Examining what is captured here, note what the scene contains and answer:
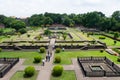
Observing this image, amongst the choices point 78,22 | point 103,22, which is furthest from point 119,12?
point 78,22

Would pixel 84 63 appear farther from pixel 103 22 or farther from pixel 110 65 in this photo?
pixel 103 22

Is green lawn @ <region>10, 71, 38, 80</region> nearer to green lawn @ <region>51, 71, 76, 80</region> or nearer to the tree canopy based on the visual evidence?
green lawn @ <region>51, 71, 76, 80</region>

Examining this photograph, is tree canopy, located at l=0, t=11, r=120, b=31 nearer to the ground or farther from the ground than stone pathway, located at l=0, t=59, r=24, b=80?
farther from the ground

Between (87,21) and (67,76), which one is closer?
(67,76)

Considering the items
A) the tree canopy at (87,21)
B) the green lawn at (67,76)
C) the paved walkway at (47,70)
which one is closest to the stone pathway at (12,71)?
the paved walkway at (47,70)

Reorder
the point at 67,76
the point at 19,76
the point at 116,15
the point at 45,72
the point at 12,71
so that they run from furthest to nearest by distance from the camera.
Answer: the point at 116,15 → the point at 12,71 → the point at 45,72 → the point at 19,76 → the point at 67,76

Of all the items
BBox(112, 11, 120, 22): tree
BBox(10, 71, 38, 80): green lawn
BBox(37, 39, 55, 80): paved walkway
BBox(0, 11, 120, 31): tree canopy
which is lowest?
BBox(10, 71, 38, 80): green lawn

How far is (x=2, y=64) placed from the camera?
24.1m

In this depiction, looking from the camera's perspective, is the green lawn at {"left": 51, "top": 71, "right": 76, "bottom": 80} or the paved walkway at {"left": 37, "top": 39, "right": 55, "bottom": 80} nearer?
the green lawn at {"left": 51, "top": 71, "right": 76, "bottom": 80}

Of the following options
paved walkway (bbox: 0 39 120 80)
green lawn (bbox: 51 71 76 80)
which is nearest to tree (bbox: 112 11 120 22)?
paved walkway (bbox: 0 39 120 80)

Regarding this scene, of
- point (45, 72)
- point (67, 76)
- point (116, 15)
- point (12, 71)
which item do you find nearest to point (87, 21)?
point (116, 15)

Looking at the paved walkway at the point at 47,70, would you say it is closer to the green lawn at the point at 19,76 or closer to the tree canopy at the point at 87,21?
the green lawn at the point at 19,76

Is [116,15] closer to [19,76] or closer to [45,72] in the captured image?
[45,72]

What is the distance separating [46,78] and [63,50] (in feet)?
48.3
